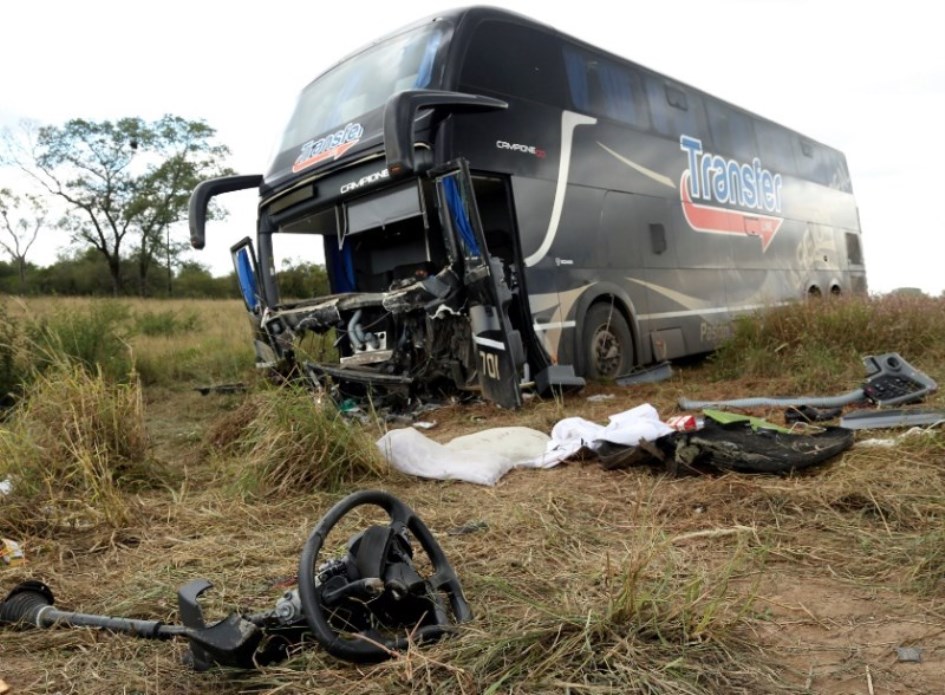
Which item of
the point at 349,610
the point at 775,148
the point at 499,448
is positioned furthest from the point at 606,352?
the point at 775,148

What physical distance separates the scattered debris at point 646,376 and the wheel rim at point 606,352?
0.48 ft

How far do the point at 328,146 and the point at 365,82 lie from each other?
27.9 inches

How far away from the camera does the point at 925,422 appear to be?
12.3ft

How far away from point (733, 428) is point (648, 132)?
17.6 feet

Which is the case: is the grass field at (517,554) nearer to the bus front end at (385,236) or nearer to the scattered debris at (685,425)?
the scattered debris at (685,425)

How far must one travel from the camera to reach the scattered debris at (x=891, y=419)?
148 inches

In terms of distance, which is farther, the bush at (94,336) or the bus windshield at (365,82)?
the bush at (94,336)

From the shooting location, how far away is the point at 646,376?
7.33 metres

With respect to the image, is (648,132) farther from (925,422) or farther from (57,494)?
(57,494)

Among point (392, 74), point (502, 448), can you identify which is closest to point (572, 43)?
point (392, 74)

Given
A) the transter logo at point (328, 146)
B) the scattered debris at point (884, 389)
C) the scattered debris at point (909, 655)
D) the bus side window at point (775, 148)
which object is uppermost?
the bus side window at point (775, 148)

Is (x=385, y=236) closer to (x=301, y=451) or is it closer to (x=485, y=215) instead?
(x=485, y=215)

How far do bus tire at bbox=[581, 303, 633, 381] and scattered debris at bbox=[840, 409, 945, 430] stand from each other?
2.97 m

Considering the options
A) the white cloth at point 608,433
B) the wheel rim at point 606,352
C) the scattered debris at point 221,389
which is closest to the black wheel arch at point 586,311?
the wheel rim at point 606,352
